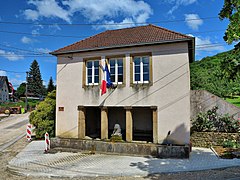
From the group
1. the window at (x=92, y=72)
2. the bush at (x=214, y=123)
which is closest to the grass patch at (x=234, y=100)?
the bush at (x=214, y=123)

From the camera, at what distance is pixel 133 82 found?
1324 cm

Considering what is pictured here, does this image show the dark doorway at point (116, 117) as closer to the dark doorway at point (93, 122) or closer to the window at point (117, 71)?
the dark doorway at point (93, 122)

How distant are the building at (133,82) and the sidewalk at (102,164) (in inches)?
69.0

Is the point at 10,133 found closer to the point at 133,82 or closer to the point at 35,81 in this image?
the point at 133,82

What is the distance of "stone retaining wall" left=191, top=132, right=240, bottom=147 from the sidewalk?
1.56 meters

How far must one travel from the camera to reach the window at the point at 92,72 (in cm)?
1443

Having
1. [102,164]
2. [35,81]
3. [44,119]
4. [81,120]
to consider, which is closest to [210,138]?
[102,164]

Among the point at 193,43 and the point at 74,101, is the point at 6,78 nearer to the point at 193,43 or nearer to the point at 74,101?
the point at 74,101

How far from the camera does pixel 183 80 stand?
12117 mm

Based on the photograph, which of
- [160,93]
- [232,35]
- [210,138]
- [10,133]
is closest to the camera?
[232,35]

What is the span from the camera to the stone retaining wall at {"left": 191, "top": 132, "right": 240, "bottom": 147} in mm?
13673

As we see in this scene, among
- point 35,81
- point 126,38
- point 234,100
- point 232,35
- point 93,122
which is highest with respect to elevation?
point 35,81

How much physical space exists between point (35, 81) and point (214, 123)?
7914cm

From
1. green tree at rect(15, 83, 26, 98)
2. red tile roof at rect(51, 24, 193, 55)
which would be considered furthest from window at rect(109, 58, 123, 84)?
green tree at rect(15, 83, 26, 98)
